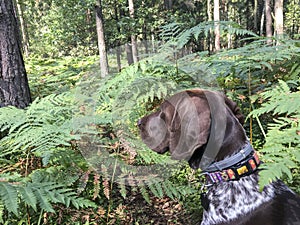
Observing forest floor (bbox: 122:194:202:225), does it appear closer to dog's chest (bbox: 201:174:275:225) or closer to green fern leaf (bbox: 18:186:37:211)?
dog's chest (bbox: 201:174:275:225)

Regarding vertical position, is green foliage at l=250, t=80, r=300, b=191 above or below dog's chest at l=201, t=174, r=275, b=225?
above

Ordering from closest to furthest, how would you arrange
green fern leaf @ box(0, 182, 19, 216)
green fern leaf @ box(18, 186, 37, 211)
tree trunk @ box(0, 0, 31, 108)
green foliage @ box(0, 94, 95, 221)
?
green fern leaf @ box(0, 182, 19, 216)
green fern leaf @ box(18, 186, 37, 211)
green foliage @ box(0, 94, 95, 221)
tree trunk @ box(0, 0, 31, 108)

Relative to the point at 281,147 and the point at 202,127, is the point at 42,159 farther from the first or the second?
the point at 281,147

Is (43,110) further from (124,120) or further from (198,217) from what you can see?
(198,217)

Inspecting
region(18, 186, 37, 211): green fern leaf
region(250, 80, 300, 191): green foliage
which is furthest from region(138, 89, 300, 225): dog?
region(18, 186, 37, 211): green fern leaf

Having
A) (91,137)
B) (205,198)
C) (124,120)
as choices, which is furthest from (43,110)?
(205,198)

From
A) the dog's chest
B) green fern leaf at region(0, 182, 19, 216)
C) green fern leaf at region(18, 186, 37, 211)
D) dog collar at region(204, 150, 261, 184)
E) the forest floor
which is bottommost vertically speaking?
the forest floor

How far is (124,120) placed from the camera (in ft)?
12.0

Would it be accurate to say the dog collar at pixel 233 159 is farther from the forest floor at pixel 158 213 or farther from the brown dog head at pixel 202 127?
the forest floor at pixel 158 213

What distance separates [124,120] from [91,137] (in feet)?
1.42

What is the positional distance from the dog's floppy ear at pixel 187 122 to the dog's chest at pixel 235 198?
41 cm

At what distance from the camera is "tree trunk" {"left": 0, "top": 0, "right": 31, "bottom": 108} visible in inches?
168

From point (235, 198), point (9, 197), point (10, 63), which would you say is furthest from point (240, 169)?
point (10, 63)

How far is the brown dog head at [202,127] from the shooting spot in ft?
7.96
